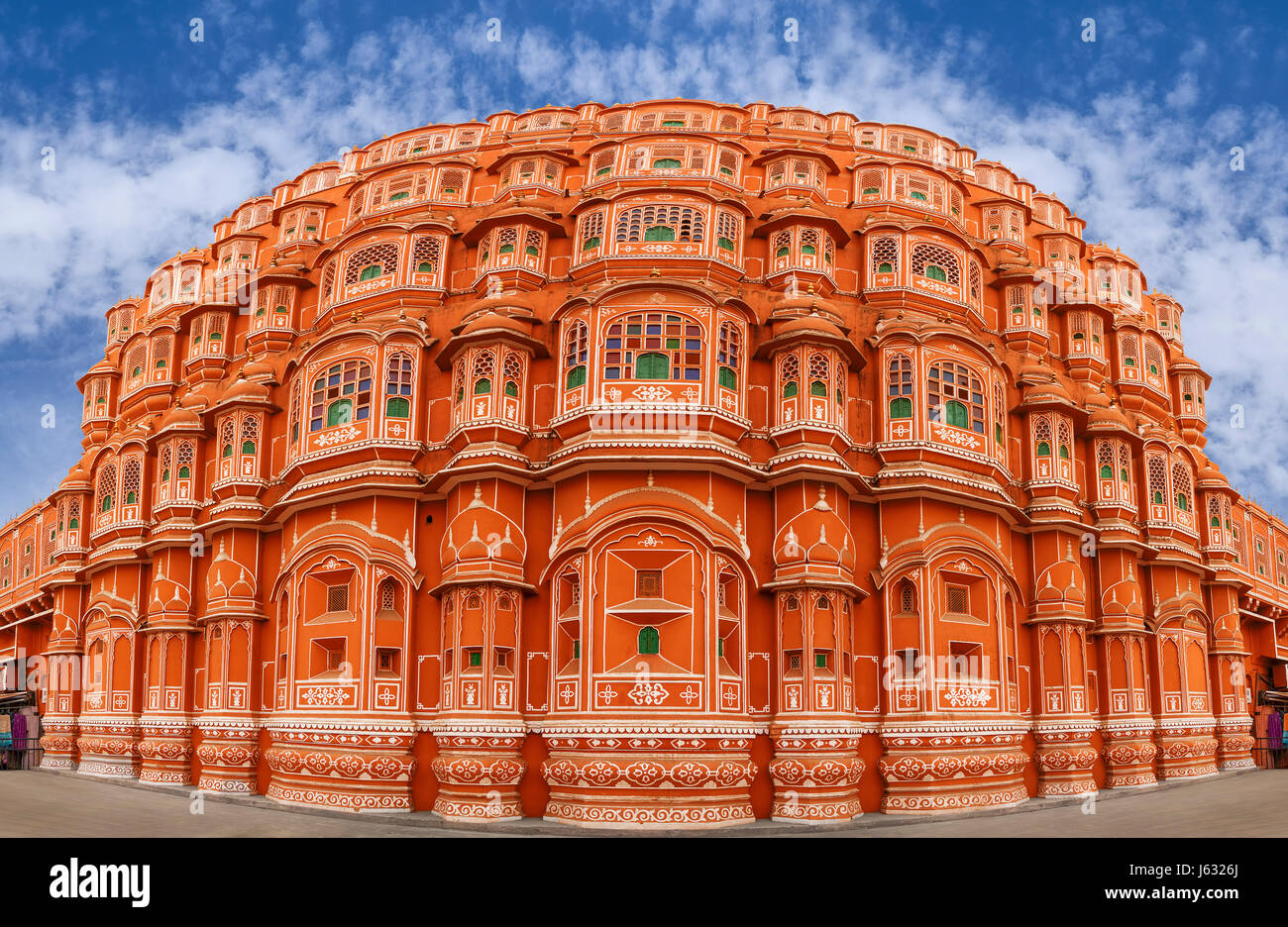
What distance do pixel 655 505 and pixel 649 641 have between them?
267cm

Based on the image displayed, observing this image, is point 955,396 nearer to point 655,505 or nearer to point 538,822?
point 655,505

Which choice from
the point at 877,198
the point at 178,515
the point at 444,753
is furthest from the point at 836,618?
the point at 178,515

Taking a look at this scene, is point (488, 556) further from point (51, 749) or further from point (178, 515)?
point (51, 749)

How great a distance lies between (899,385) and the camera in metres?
24.8

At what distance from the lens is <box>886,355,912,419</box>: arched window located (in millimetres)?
24594

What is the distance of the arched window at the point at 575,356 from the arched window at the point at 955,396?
26.6 feet

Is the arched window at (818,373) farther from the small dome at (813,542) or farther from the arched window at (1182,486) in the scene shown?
the arched window at (1182,486)

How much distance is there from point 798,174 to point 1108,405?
10901 millimetres

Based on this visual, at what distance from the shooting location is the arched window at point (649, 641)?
20.6m

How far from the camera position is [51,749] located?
3297cm

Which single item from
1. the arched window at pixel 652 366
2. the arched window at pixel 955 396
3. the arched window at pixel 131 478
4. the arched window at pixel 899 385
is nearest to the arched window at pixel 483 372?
the arched window at pixel 652 366

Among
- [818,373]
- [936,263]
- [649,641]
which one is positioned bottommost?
[649,641]

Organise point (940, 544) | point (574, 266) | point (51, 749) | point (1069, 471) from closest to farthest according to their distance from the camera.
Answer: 1. point (940, 544)
2. point (574, 266)
3. point (1069, 471)
4. point (51, 749)

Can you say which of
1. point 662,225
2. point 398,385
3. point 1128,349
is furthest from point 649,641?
point 1128,349
